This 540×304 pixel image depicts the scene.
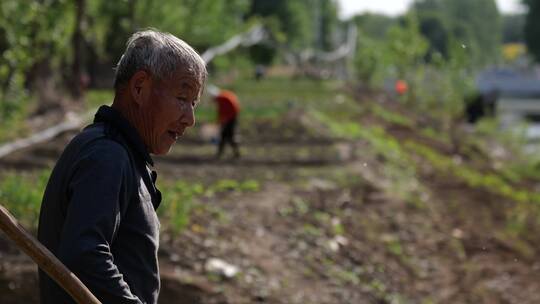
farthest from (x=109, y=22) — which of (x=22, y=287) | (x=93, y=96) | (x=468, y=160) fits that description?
(x=22, y=287)

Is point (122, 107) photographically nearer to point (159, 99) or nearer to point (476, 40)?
point (159, 99)

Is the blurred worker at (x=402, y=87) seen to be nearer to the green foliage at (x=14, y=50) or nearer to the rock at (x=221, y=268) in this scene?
the green foliage at (x=14, y=50)

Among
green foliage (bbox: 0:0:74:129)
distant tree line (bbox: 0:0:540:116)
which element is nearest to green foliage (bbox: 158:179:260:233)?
green foliage (bbox: 0:0:74:129)

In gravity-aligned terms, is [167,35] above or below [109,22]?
above

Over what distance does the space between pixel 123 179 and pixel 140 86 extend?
0.35m

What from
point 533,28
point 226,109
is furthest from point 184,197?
point 533,28

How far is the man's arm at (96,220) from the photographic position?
8.54 ft

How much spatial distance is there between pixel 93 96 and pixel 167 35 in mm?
21739

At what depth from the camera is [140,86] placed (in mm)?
2895

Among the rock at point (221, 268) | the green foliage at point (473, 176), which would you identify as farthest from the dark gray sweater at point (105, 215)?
→ the green foliage at point (473, 176)

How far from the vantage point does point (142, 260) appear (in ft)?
9.40

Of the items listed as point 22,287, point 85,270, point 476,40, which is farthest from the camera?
point 476,40

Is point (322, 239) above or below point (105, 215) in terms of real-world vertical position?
below

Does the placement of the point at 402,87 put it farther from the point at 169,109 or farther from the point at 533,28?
the point at 533,28
